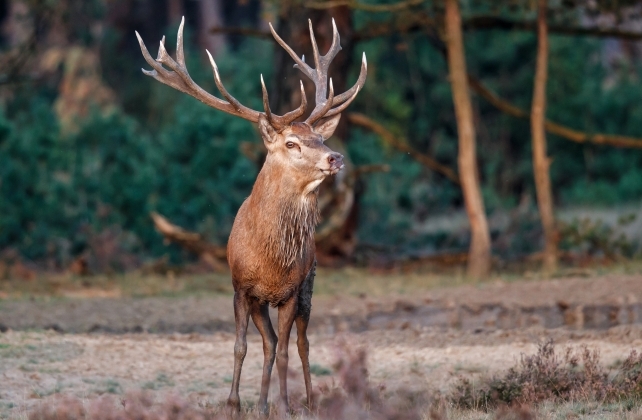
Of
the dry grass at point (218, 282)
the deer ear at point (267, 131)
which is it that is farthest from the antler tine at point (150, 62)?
the dry grass at point (218, 282)

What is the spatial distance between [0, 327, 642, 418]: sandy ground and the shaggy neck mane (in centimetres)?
119

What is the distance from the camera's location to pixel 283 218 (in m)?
7.59

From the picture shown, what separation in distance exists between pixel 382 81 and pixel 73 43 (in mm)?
10078

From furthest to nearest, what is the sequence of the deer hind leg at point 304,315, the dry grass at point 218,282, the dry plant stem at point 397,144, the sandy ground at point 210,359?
1. the dry plant stem at point 397,144
2. the dry grass at point 218,282
3. the sandy ground at point 210,359
4. the deer hind leg at point 304,315

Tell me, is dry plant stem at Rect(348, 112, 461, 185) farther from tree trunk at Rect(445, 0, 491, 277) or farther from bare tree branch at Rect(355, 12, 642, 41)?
bare tree branch at Rect(355, 12, 642, 41)

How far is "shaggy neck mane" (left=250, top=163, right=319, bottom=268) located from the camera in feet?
24.8

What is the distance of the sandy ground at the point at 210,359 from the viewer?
845 centimetres

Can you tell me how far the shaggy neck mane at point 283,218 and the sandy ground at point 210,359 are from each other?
1.19 m

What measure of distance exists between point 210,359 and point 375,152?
46.8ft

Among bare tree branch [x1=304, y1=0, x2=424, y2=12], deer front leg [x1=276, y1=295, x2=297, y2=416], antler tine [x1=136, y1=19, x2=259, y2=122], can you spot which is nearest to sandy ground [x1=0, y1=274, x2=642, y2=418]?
deer front leg [x1=276, y1=295, x2=297, y2=416]

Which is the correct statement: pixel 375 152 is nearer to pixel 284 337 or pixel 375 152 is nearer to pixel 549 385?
pixel 549 385

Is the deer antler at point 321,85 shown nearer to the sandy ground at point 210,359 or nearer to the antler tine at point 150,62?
the antler tine at point 150,62

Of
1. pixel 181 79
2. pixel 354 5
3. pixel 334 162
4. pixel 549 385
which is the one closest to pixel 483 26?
pixel 354 5

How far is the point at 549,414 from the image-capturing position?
703 centimetres
